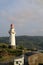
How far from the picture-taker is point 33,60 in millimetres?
21219

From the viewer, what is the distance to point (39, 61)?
21.4m

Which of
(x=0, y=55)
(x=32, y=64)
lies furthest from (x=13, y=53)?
(x=32, y=64)

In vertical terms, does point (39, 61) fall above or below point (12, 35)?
below

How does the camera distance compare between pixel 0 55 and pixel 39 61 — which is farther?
pixel 0 55

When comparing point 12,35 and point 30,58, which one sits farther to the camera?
point 12,35

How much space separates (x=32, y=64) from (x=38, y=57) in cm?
83

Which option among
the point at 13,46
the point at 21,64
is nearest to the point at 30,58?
the point at 21,64

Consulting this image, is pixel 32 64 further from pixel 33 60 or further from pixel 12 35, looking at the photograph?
pixel 12 35

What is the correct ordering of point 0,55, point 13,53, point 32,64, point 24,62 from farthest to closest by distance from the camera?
point 13,53, point 0,55, point 24,62, point 32,64

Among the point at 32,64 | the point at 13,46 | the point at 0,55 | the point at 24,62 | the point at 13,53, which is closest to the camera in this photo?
the point at 32,64

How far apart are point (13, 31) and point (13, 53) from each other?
24.0ft

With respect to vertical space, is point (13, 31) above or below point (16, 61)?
above

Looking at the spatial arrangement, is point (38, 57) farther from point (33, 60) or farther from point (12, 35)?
point (12, 35)

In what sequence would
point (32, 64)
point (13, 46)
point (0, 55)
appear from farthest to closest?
point (13, 46)
point (0, 55)
point (32, 64)
